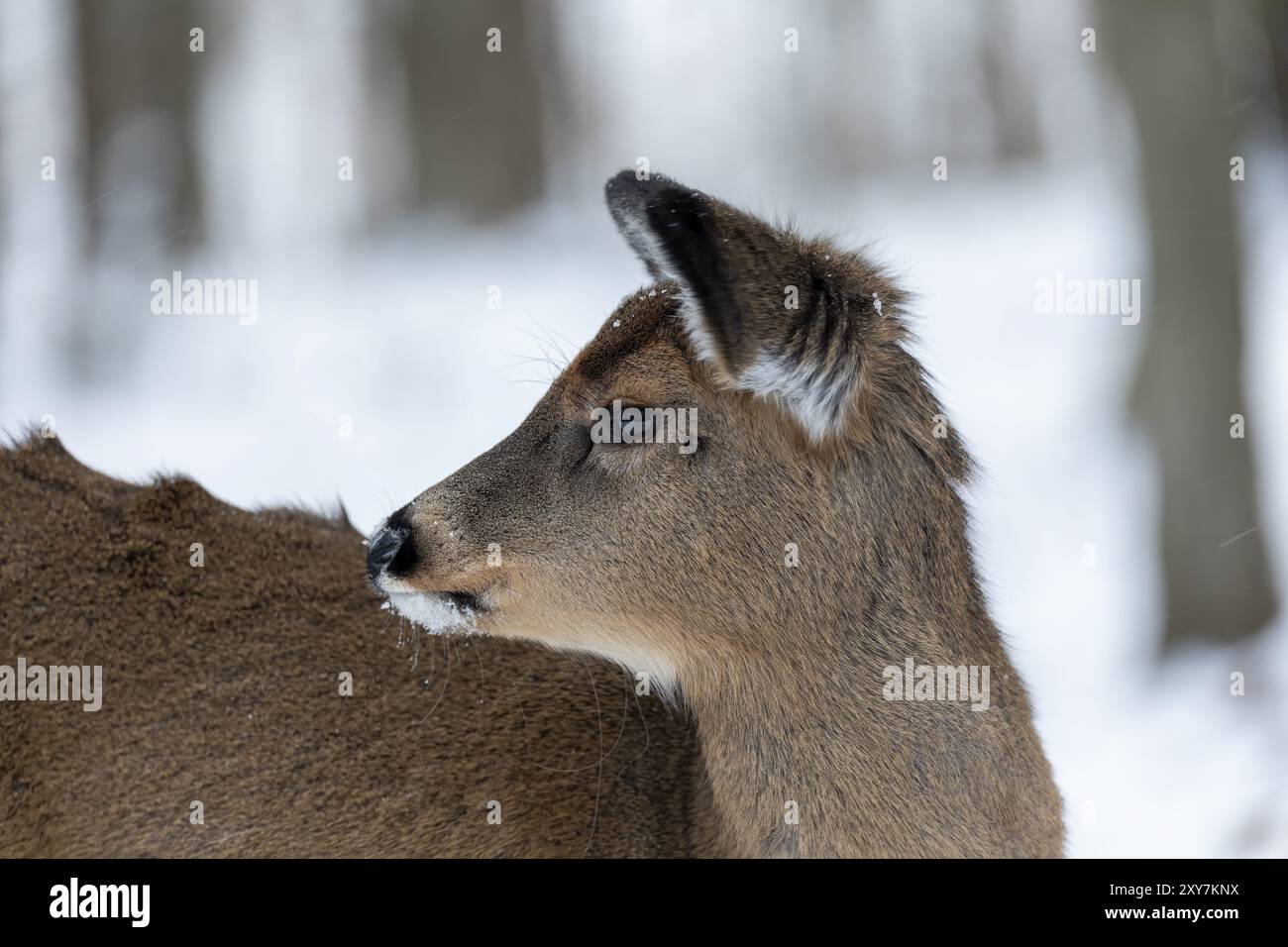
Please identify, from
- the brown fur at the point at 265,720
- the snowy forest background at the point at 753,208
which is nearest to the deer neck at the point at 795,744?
the brown fur at the point at 265,720

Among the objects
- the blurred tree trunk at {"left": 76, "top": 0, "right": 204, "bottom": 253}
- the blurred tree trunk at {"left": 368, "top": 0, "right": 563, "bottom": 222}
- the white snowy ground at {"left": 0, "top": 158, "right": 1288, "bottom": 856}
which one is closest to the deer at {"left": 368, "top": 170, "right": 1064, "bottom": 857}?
the white snowy ground at {"left": 0, "top": 158, "right": 1288, "bottom": 856}

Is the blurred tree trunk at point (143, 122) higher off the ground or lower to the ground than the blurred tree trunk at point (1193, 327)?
higher

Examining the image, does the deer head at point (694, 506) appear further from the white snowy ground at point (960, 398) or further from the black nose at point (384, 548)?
the white snowy ground at point (960, 398)

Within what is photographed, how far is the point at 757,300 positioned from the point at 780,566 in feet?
2.54

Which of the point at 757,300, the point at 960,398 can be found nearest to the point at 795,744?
the point at 757,300

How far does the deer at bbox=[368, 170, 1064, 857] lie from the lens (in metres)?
3.78

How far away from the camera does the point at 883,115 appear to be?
11.9 m

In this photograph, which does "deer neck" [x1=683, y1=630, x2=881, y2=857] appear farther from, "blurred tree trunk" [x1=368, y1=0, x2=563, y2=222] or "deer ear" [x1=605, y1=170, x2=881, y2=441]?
"blurred tree trunk" [x1=368, y1=0, x2=563, y2=222]

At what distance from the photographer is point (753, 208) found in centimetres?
781

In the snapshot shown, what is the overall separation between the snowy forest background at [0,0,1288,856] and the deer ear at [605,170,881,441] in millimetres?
3400

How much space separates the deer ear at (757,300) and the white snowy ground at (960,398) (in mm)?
2452

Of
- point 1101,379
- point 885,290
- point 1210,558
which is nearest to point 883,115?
point 1101,379

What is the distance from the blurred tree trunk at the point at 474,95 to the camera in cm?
1134

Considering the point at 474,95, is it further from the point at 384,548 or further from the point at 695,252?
the point at 695,252
